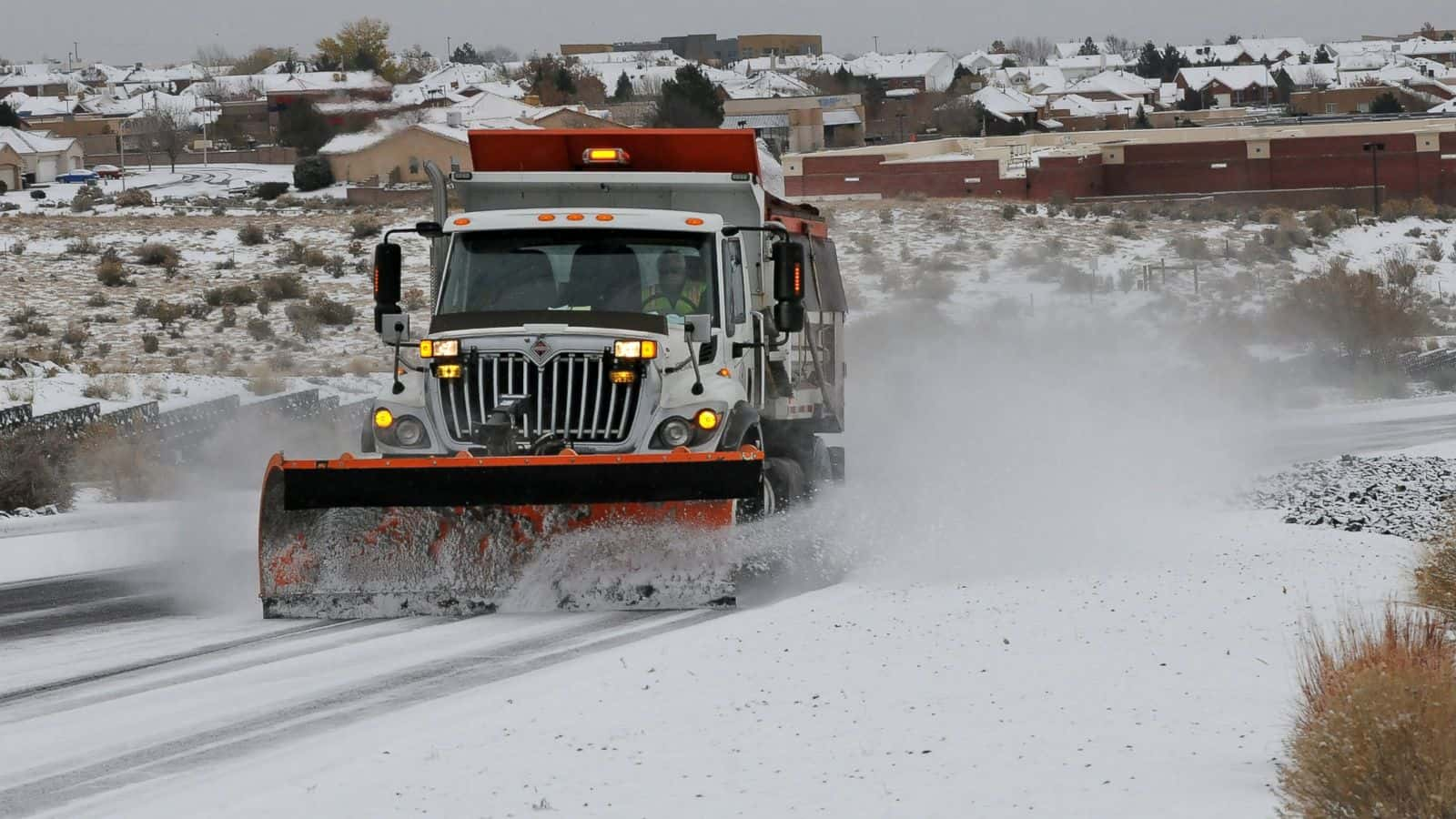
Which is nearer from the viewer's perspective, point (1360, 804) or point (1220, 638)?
point (1360, 804)

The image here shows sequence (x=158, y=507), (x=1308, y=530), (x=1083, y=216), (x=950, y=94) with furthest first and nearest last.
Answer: (x=950, y=94) → (x=1083, y=216) → (x=158, y=507) → (x=1308, y=530)

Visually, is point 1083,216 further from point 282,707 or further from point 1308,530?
point 282,707

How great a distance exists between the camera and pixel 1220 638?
8539 millimetres

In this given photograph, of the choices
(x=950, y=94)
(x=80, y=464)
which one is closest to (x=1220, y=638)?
(x=80, y=464)

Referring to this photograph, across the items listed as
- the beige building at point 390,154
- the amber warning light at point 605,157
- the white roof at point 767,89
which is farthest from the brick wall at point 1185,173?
the amber warning light at point 605,157

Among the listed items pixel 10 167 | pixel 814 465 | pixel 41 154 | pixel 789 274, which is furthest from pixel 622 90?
pixel 789 274

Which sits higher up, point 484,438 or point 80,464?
point 484,438

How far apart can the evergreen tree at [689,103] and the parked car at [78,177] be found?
28.6 m

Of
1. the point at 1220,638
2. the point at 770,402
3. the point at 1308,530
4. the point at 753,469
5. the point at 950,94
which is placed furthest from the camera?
the point at 950,94

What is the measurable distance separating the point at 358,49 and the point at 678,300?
123m

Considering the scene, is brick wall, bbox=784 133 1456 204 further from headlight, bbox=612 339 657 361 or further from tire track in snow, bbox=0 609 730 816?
tire track in snow, bbox=0 609 730 816

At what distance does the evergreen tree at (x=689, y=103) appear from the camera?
74.0 metres

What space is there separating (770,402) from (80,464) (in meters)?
10.2

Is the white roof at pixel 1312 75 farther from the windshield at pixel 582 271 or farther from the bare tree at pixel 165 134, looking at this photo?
the windshield at pixel 582 271
